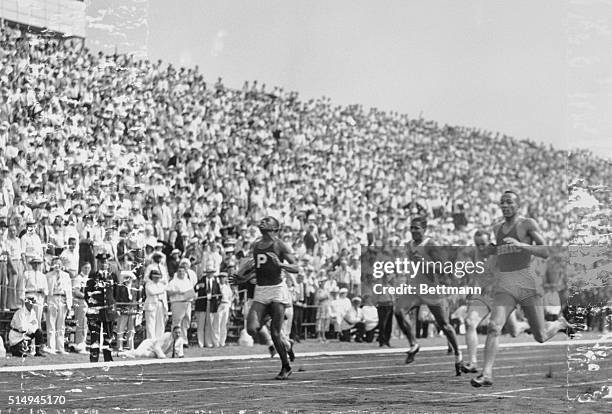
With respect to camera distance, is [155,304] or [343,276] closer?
[155,304]

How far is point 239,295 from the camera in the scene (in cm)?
2167

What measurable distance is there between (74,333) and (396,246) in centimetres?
516

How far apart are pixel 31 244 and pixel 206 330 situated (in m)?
3.96

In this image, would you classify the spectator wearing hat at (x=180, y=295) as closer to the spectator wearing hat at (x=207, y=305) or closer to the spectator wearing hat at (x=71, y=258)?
the spectator wearing hat at (x=207, y=305)

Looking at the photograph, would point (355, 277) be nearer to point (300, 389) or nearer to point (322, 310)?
point (322, 310)

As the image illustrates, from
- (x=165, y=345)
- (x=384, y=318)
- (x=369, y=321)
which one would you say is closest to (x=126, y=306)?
(x=165, y=345)

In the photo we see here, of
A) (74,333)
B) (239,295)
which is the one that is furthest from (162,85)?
(74,333)

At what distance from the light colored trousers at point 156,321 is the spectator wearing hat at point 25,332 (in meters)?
1.52

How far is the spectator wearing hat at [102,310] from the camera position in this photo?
13.6 meters

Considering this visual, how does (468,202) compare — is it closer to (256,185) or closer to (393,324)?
(393,324)

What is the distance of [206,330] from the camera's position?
20359 mm

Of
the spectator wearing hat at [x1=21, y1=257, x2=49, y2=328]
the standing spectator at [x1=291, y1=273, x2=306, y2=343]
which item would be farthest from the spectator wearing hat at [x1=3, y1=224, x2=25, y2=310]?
the standing spectator at [x1=291, y1=273, x2=306, y2=343]

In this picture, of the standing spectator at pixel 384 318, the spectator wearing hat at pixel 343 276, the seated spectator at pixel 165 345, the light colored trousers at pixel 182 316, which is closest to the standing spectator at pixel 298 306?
the spectator wearing hat at pixel 343 276

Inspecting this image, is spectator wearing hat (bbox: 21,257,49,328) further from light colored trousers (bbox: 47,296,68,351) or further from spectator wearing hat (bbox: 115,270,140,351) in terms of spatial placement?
spectator wearing hat (bbox: 115,270,140,351)
